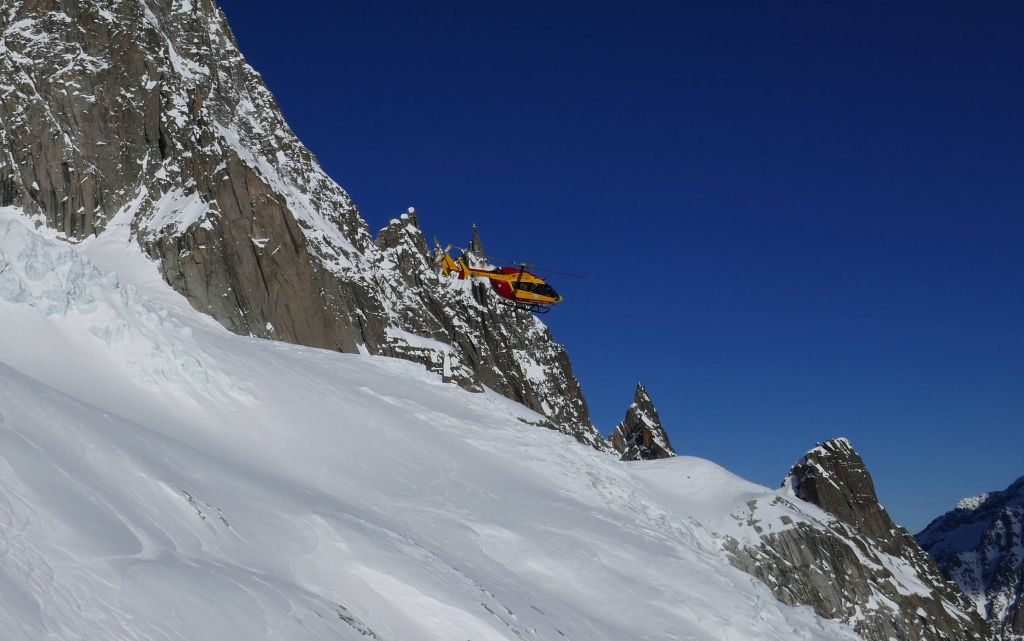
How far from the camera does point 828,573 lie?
160 feet

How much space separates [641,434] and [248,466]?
304 ft

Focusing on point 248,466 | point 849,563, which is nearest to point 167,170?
point 248,466

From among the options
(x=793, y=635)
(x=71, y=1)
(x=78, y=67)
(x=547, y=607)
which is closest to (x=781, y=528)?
(x=793, y=635)

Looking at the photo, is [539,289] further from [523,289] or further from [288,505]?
[288,505]

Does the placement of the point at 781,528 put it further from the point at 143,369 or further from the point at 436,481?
the point at 143,369

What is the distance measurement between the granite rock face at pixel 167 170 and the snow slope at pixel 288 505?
25.1m

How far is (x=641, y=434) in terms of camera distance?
A: 10769cm

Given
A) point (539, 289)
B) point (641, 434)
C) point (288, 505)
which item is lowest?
point (288, 505)

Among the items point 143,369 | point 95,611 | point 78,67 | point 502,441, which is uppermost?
point 78,67

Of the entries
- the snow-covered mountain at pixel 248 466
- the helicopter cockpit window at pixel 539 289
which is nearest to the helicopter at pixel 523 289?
the helicopter cockpit window at pixel 539 289

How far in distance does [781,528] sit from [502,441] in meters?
21.1

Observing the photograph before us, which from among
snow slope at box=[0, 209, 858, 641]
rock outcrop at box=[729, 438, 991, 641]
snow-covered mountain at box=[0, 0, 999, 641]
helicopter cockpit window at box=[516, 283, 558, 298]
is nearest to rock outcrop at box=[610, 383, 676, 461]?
rock outcrop at box=[729, 438, 991, 641]

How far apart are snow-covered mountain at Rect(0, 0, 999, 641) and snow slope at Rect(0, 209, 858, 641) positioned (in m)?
0.06

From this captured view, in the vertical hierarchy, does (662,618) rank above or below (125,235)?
below
